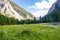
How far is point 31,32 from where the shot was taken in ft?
155

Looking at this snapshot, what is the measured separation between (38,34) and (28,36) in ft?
12.2

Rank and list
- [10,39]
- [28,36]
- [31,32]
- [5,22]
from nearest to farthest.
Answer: [10,39] < [28,36] < [31,32] < [5,22]

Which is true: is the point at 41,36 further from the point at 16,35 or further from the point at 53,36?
the point at 16,35

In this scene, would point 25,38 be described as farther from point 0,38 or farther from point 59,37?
point 59,37

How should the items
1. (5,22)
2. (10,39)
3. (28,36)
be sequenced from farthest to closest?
(5,22) < (28,36) < (10,39)

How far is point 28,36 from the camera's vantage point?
43.9 meters

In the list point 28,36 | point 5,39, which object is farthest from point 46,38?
point 5,39

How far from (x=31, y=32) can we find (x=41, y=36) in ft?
10.9

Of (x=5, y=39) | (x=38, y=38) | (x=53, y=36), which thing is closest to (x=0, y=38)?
(x=5, y=39)

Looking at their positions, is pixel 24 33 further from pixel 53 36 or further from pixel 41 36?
pixel 53 36

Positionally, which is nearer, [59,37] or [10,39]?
[10,39]

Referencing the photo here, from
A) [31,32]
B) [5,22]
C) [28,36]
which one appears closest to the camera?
[28,36]

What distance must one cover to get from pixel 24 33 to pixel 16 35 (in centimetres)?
242

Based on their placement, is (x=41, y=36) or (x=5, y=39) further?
(x=41, y=36)
